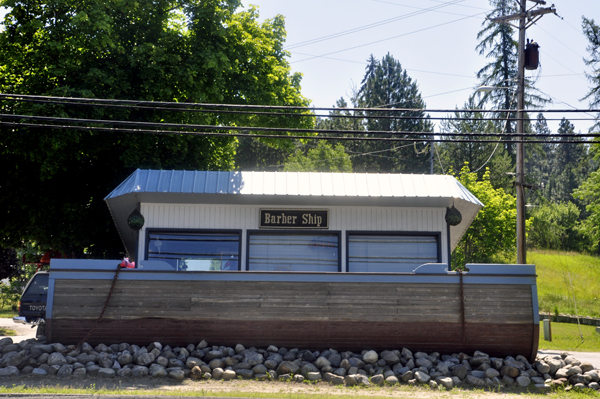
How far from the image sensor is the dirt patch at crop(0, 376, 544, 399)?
1016 cm

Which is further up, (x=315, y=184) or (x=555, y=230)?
(x=555, y=230)

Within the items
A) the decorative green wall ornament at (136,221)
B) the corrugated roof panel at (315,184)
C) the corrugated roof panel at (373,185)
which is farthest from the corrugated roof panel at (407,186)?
the decorative green wall ornament at (136,221)

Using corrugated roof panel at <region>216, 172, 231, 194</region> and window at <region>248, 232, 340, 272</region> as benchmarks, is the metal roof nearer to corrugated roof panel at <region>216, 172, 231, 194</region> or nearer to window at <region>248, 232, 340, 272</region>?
corrugated roof panel at <region>216, 172, 231, 194</region>

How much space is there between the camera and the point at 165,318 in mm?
12312

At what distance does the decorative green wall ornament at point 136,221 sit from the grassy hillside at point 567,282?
78.4 feet

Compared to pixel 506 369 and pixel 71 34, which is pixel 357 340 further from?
pixel 71 34

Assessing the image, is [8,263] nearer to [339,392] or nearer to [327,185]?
[327,185]

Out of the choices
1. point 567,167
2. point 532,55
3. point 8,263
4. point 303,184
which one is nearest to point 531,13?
point 532,55

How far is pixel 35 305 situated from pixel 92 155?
20.6ft

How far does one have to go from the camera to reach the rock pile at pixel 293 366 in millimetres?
11031

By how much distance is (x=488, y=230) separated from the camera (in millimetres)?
33469

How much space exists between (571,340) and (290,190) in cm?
1412

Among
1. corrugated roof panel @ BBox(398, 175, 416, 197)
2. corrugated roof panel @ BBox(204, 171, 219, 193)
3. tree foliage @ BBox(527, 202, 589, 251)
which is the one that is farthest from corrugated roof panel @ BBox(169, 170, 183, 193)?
tree foliage @ BBox(527, 202, 589, 251)

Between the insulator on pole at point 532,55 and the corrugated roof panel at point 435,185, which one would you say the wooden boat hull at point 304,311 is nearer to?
the corrugated roof panel at point 435,185
